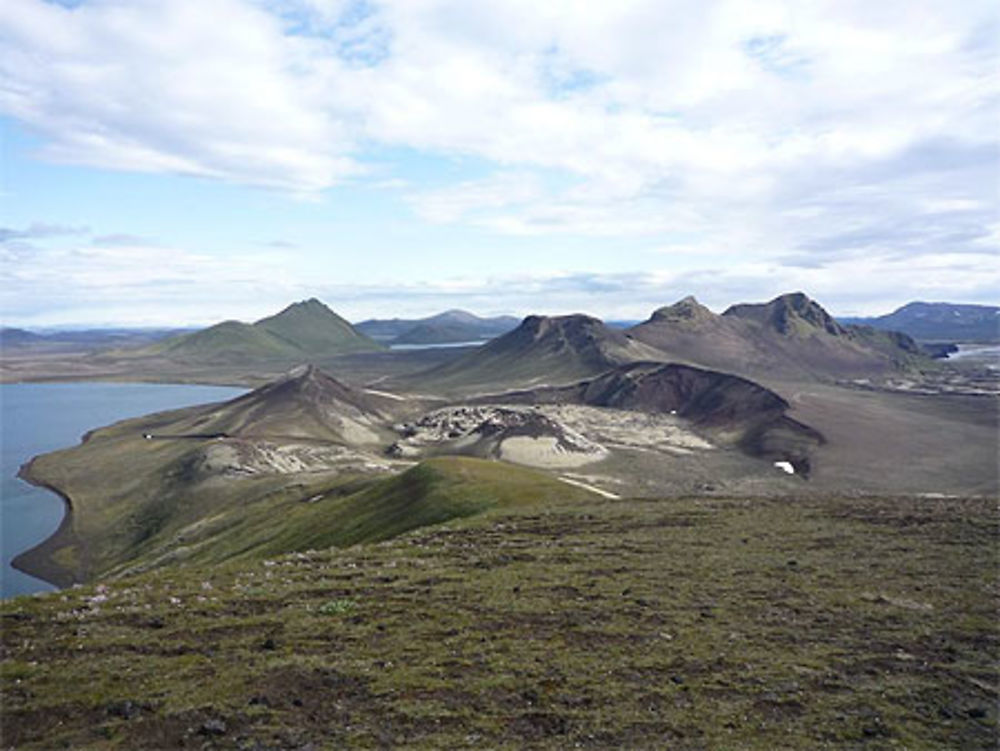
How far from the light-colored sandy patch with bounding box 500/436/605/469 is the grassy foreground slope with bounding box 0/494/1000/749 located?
9743 cm

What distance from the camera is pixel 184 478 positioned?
383ft

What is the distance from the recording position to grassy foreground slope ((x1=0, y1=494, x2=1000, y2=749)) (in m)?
14.5

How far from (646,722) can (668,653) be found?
4.59 m

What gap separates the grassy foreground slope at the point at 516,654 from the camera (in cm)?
1453

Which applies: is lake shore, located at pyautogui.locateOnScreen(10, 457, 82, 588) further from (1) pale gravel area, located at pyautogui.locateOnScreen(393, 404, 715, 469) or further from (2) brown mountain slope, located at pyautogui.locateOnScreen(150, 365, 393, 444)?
(1) pale gravel area, located at pyautogui.locateOnScreen(393, 404, 715, 469)

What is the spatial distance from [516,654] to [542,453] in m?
116

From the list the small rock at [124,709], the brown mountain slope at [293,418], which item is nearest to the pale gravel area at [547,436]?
the brown mountain slope at [293,418]

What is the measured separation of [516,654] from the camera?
18703 millimetres

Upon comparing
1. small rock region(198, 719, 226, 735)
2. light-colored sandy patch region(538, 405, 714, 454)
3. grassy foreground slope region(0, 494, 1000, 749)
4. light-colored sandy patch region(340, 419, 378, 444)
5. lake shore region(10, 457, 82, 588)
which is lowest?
lake shore region(10, 457, 82, 588)

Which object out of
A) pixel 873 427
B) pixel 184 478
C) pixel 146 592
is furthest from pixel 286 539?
pixel 873 427

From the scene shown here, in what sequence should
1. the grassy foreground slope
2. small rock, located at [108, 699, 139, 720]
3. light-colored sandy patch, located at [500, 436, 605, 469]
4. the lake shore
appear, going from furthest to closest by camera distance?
light-colored sandy patch, located at [500, 436, 605, 469], the lake shore, small rock, located at [108, 699, 139, 720], the grassy foreground slope

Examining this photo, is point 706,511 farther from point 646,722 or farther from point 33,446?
point 33,446

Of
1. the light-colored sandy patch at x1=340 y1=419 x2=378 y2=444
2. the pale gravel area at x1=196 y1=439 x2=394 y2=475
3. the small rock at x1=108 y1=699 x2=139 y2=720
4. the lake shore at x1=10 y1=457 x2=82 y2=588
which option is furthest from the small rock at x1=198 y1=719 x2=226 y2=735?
the light-colored sandy patch at x1=340 y1=419 x2=378 y2=444

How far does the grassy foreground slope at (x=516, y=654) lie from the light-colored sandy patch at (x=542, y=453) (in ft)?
320
